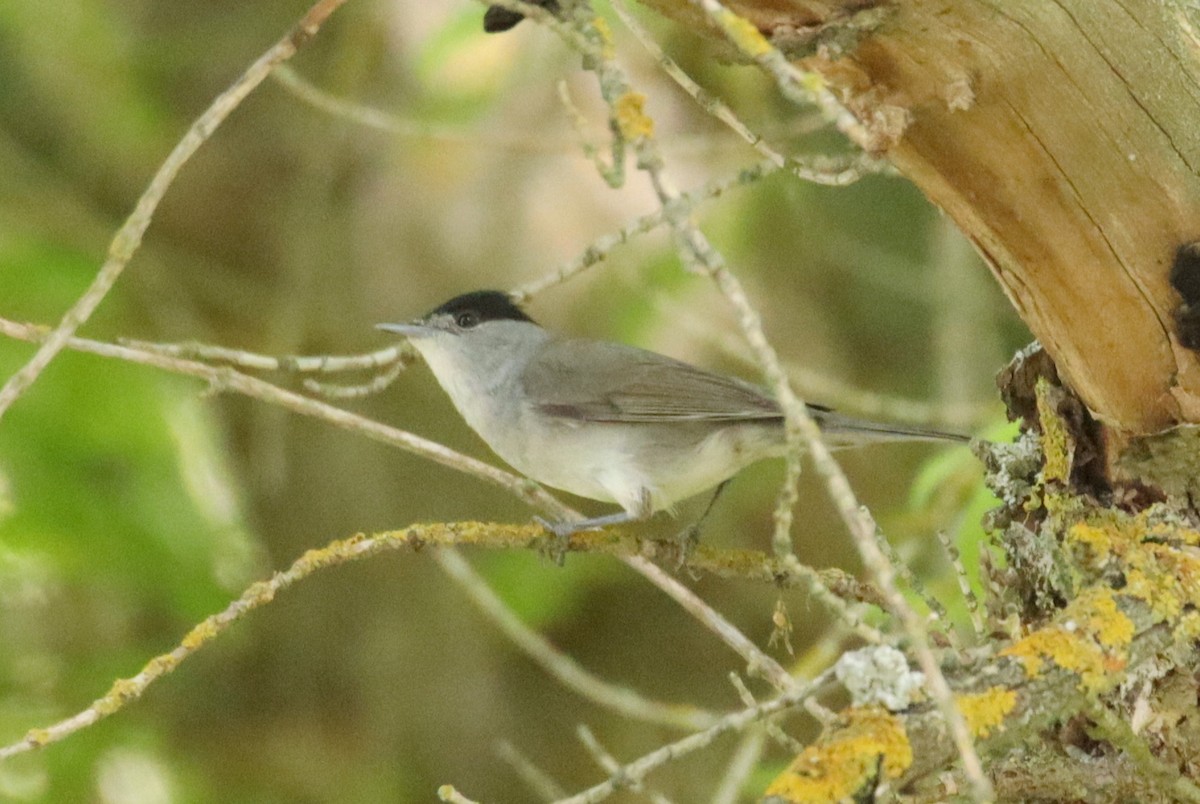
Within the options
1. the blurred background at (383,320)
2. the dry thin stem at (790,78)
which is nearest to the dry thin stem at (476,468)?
the dry thin stem at (790,78)

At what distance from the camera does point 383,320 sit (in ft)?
13.2

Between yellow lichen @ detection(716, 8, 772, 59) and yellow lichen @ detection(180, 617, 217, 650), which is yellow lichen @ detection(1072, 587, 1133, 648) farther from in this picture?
yellow lichen @ detection(180, 617, 217, 650)

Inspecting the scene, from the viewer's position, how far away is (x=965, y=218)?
69.5 inches

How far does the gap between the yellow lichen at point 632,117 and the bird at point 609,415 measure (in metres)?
1.45

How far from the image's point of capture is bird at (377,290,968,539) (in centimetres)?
275

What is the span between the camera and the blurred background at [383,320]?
359 cm

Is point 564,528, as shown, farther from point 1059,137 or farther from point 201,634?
point 1059,137

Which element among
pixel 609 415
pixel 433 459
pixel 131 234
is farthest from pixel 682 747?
pixel 609 415

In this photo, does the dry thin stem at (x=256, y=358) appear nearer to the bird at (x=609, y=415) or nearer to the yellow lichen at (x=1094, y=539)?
the bird at (x=609, y=415)

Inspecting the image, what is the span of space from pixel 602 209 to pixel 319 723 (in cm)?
185

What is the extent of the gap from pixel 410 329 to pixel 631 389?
0.53m

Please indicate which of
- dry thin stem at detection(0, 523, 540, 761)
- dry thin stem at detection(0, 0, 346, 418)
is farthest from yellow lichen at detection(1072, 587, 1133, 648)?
dry thin stem at detection(0, 0, 346, 418)

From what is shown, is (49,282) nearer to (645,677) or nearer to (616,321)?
(616,321)

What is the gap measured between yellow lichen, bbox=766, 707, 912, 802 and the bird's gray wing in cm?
138
